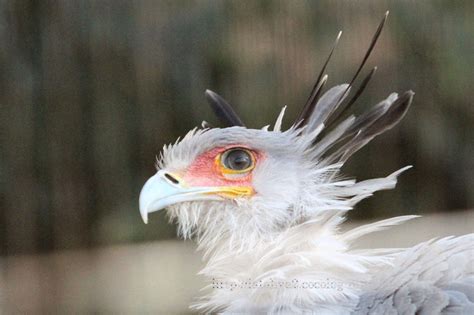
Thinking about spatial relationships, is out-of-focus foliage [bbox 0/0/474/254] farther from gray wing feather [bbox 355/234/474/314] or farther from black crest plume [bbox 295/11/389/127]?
gray wing feather [bbox 355/234/474/314]

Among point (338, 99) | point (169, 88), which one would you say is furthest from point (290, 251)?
point (169, 88)

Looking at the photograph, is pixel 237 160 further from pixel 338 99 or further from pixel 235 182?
pixel 338 99

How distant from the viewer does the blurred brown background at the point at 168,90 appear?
1.41m

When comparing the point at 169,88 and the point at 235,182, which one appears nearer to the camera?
the point at 235,182

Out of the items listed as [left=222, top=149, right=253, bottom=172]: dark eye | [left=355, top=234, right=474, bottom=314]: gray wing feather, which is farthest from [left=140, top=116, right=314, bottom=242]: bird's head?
[left=355, top=234, right=474, bottom=314]: gray wing feather

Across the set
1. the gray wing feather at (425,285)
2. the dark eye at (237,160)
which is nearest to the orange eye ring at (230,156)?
the dark eye at (237,160)

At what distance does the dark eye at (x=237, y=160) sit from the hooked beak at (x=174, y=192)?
3 centimetres

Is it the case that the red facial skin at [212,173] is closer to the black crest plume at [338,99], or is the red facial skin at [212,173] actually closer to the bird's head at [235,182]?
the bird's head at [235,182]

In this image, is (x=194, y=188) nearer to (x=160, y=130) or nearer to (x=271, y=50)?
(x=160, y=130)

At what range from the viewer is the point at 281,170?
4.09 feet

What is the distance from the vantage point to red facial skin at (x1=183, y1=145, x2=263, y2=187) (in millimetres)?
1234

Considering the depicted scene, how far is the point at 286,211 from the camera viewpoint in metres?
1.23

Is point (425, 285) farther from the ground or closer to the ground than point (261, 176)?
closer to the ground

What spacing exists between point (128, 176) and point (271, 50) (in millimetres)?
378
